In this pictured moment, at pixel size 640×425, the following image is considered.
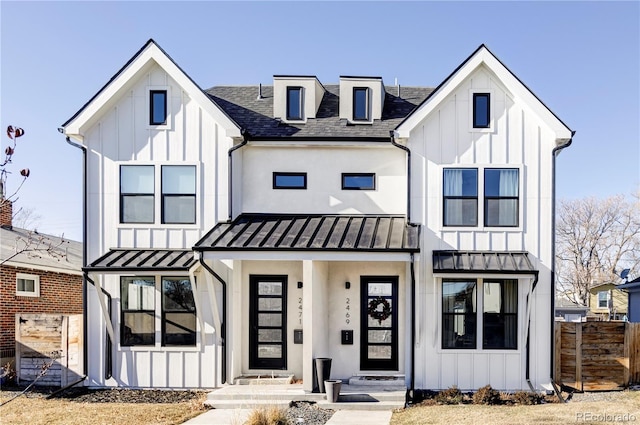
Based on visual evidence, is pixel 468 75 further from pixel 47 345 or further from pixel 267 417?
pixel 47 345

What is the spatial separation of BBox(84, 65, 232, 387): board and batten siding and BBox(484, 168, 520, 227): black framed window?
237 inches

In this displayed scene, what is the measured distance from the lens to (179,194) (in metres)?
13.3

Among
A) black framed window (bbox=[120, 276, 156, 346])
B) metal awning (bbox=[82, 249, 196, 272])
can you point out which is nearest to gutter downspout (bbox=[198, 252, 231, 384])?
metal awning (bbox=[82, 249, 196, 272])

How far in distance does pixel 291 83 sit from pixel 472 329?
7562mm

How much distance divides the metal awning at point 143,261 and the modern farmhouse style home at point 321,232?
0.06 metres

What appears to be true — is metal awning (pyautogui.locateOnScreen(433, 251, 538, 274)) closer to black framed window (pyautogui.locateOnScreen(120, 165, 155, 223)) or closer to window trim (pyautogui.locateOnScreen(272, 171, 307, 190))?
window trim (pyautogui.locateOnScreen(272, 171, 307, 190))

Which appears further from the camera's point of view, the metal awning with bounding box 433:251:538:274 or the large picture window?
the large picture window

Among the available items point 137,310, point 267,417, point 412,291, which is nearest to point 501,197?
point 412,291

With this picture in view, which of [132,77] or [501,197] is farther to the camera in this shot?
[132,77]

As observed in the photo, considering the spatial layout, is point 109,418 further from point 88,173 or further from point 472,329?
point 472,329

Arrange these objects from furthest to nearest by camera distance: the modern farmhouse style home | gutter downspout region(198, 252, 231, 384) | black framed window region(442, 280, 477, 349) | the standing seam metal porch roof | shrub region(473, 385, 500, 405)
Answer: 1. gutter downspout region(198, 252, 231, 384)
2. black framed window region(442, 280, 477, 349)
3. the modern farmhouse style home
4. the standing seam metal porch roof
5. shrub region(473, 385, 500, 405)

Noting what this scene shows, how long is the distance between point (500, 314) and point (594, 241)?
3623cm

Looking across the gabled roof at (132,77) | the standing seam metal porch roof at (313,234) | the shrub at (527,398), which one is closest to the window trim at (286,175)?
the standing seam metal porch roof at (313,234)

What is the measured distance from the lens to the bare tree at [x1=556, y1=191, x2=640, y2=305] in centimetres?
4359
